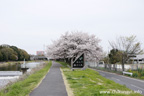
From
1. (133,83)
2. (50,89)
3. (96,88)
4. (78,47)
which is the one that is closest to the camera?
(96,88)

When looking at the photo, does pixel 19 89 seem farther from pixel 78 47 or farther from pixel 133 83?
A: pixel 78 47

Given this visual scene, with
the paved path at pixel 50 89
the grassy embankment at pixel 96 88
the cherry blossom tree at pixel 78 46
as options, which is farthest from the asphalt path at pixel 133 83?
the cherry blossom tree at pixel 78 46

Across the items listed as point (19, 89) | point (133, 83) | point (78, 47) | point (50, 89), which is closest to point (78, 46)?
point (78, 47)

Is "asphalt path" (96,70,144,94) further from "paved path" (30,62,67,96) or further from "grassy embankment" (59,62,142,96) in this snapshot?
"paved path" (30,62,67,96)

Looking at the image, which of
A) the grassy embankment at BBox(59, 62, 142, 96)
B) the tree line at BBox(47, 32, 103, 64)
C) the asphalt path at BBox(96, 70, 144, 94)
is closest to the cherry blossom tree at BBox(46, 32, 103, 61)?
the tree line at BBox(47, 32, 103, 64)

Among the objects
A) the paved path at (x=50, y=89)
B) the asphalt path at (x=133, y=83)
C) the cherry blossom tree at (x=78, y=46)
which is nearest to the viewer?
the paved path at (x=50, y=89)

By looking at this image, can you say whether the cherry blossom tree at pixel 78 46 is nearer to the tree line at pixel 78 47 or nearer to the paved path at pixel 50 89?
the tree line at pixel 78 47

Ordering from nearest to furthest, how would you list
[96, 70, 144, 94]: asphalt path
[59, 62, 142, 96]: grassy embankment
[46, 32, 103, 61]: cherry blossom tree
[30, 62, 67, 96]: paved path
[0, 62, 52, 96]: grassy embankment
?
[59, 62, 142, 96]: grassy embankment → [0, 62, 52, 96]: grassy embankment → [30, 62, 67, 96]: paved path → [96, 70, 144, 94]: asphalt path → [46, 32, 103, 61]: cherry blossom tree

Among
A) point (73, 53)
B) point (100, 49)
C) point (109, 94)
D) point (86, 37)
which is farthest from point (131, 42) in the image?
point (109, 94)

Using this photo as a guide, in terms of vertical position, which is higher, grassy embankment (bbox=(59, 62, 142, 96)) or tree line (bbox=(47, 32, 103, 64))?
tree line (bbox=(47, 32, 103, 64))

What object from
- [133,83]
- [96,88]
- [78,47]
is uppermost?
[78,47]

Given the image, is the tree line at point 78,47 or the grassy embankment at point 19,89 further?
the tree line at point 78,47

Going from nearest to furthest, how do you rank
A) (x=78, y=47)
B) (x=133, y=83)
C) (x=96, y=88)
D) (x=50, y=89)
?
(x=96, y=88), (x=50, y=89), (x=133, y=83), (x=78, y=47)

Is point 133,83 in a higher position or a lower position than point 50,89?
lower
